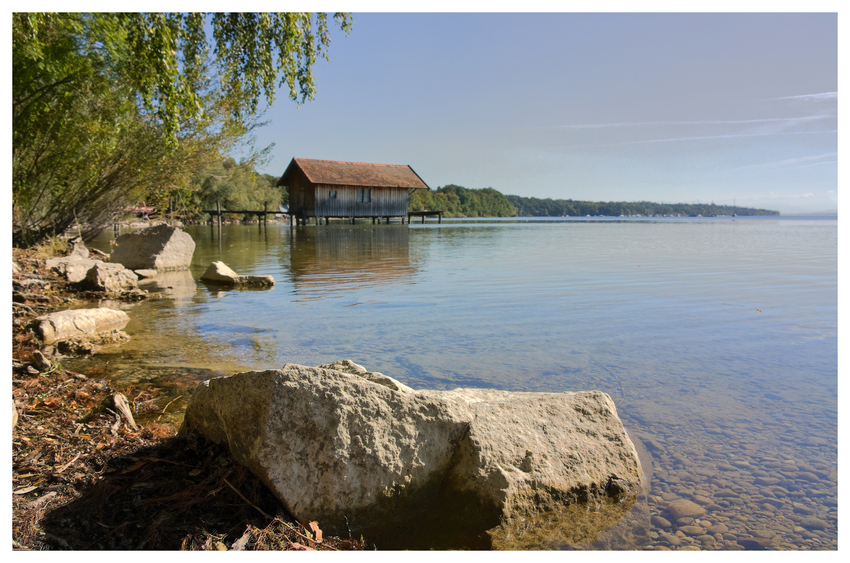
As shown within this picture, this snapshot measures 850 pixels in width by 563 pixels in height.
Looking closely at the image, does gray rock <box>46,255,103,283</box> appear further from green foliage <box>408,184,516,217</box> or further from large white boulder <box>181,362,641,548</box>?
green foliage <box>408,184,516,217</box>

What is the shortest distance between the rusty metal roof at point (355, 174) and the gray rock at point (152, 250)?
2646 cm

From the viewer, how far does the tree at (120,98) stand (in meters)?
7.25

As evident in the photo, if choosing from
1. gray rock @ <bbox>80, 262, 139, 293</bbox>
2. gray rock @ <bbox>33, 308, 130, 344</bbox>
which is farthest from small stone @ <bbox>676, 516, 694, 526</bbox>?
gray rock @ <bbox>80, 262, 139, 293</bbox>

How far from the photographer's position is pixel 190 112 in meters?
7.27

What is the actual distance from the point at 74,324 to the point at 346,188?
3814 cm

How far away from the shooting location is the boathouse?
4297 centimetres

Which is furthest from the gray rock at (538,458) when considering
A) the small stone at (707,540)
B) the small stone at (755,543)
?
the small stone at (755,543)

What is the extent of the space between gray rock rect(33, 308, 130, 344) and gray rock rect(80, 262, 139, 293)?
10.4ft

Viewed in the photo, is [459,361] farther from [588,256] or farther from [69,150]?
[588,256]

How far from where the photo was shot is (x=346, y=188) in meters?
43.8

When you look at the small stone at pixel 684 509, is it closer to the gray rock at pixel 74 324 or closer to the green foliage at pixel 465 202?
the gray rock at pixel 74 324

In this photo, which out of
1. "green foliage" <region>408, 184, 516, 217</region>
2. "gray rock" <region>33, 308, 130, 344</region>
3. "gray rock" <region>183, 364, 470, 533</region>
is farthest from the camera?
"green foliage" <region>408, 184, 516, 217</region>

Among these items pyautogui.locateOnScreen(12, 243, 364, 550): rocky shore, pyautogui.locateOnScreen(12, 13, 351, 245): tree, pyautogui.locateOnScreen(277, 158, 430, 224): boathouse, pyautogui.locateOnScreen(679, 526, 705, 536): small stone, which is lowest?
pyautogui.locateOnScreen(679, 526, 705, 536): small stone

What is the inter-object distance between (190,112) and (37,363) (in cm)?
382
